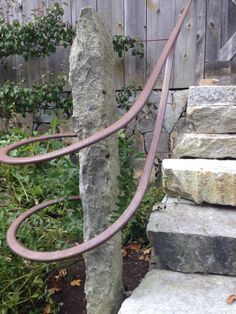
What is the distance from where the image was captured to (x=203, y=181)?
1.66m

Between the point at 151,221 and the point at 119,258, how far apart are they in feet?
0.75

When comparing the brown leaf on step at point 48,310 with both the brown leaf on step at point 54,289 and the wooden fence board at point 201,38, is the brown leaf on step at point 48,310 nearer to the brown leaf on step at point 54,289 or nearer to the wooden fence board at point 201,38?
the brown leaf on step at point 54,289

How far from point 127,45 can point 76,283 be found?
6.38 ft

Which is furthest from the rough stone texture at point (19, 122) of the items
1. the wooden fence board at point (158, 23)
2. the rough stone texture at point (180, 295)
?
the rough stone texture at point (180, 295)

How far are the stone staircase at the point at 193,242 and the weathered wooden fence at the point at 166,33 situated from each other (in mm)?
1124

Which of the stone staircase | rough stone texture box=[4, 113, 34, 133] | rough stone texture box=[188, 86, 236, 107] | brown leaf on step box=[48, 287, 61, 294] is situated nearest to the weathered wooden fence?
rough stone texture box=[4, 113, 34, 133]

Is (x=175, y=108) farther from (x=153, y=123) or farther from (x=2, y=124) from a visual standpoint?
(x=2, y=124)

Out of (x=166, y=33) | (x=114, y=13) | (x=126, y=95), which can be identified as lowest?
(x=126, y=95)

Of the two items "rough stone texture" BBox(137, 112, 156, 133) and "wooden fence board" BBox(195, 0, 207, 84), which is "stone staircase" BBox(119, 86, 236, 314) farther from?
"rough stone texture" BBox(137, 112, 156, 133)

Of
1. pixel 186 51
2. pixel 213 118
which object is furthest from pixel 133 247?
pixel 186 51

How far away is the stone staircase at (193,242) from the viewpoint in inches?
50.4

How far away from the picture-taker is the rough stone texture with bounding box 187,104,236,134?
2125mm

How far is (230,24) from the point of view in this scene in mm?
2850

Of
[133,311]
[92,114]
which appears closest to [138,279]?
[133,311]
